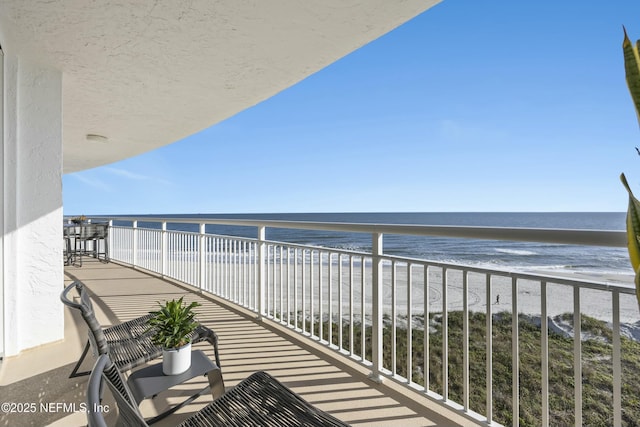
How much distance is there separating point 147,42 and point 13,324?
7.97ft

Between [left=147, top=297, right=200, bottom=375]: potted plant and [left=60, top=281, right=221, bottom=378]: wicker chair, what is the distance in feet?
0.55

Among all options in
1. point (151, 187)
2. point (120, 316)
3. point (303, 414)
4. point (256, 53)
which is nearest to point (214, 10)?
point (256, 53)

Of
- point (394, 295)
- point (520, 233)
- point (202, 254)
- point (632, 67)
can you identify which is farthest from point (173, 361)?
point (202, 254)

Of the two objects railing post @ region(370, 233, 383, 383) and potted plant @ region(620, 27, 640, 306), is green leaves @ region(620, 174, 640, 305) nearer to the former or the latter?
potted plant @ region(620, 27, 640, 306)

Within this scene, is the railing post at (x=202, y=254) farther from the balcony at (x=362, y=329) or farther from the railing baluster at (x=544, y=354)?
the railing baluster at (x=544, y=354)

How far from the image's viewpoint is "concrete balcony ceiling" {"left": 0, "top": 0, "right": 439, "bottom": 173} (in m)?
2.20

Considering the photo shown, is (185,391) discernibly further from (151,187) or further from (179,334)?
(151,187)

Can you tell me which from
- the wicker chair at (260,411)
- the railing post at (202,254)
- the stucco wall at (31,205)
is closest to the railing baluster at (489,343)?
the wicker chair at (260,411)

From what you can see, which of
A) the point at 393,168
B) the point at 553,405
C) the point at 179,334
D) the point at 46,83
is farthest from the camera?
the point at 393,168

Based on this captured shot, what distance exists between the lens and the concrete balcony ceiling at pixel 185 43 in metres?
2.20

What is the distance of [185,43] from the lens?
2627mm

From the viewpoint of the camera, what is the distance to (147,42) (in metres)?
2.58

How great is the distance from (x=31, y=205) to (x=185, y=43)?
71.9 inches

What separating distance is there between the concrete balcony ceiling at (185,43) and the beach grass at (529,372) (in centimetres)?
271
